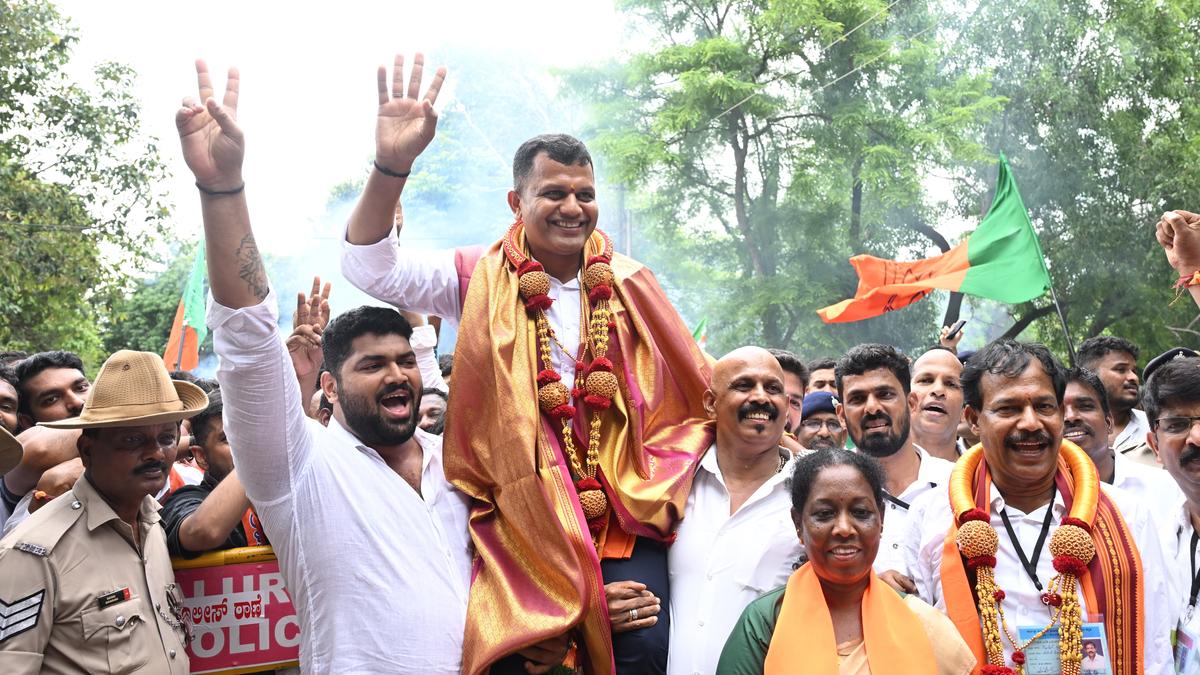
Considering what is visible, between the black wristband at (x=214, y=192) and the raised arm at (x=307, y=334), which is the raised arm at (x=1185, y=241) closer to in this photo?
the raised arm at (x=307, y=334)

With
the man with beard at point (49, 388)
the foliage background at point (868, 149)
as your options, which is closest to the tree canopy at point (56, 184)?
the foliage background at point (868, 149)

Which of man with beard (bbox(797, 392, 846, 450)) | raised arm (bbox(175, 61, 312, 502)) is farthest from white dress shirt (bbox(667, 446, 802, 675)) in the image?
A: man with beard (bbox(797, 392, 846, 450))

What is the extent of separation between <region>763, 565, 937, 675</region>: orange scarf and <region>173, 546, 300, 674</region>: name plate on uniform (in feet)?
5.81

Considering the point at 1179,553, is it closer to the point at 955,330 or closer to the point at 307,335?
the point at 307,335

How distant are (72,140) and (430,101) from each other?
12.5m

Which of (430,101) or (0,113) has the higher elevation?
(0,113)

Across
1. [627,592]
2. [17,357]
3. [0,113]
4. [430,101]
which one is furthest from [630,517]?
[0,113]

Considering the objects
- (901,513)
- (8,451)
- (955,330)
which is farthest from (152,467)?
(955,330)

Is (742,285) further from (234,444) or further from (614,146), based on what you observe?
(234,444)

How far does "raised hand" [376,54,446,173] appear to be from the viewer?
3.96m

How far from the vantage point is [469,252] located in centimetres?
441

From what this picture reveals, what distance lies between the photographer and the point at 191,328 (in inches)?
462

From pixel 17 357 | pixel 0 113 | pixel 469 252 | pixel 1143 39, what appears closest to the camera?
pixel 469 252

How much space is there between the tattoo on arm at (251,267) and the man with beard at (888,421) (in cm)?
257
